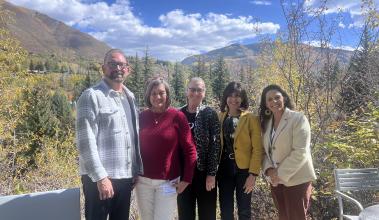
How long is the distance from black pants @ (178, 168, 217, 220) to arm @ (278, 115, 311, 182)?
2.20 ft

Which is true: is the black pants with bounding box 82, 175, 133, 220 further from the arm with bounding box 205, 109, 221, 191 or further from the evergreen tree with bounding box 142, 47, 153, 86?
the evergreen tree with bounding box 142, 47, 153, 86

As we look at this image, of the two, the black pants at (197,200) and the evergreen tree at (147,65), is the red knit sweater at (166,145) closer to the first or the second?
the black pants at (197,200)

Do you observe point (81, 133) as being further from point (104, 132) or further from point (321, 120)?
point (321, 120)

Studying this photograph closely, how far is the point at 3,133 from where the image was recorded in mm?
13062

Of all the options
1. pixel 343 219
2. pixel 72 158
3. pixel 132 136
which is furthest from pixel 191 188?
pixel 72 158

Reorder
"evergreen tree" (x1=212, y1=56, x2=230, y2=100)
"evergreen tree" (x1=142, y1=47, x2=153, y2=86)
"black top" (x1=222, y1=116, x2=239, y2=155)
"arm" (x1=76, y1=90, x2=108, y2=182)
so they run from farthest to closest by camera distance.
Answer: "evergreen tree" (x1=142, y1=47, x2=153, y2=86), "evergreen tree" (x1=212, y1=56, x2=230, y2=100), "black top" (x1=222, y1=116, x2=239, y2=155), "arm" (x1=76, y1=90, x2=108, y2=182)

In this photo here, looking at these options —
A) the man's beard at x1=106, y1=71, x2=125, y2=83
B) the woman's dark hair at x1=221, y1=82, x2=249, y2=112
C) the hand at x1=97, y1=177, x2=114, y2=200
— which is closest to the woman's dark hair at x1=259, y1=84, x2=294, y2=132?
the woman's dark hair at x1=221, y1=82, x2=249, y2=112

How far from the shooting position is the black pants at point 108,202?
94.3 inches

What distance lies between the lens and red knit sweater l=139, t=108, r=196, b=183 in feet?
8.80

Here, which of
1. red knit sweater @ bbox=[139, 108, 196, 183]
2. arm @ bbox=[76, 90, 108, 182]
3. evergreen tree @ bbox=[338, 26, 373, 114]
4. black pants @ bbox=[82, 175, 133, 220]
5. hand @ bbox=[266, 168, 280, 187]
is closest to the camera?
arm @ bbox=[76, 90, 108, 182]

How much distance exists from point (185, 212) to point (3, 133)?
1205 centimetres

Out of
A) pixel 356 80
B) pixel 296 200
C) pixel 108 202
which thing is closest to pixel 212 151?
pixel 296 200

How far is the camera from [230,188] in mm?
3049

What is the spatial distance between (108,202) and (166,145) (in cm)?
58
